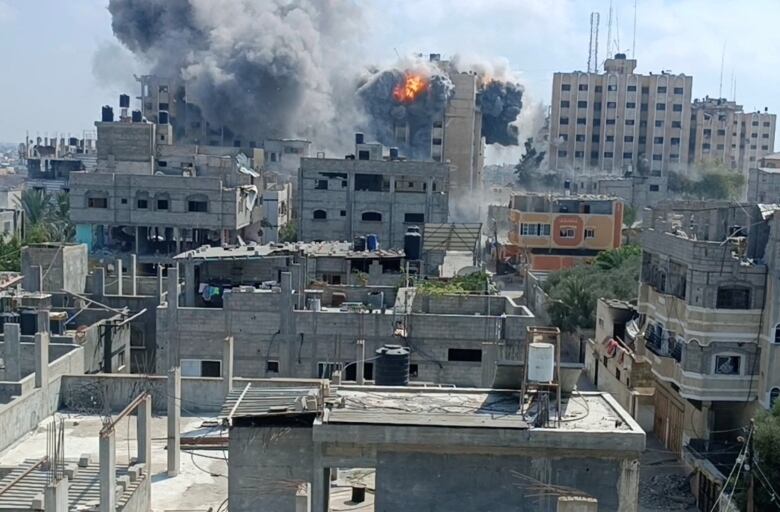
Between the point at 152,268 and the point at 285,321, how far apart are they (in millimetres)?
25351

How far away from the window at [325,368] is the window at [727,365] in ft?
30.3

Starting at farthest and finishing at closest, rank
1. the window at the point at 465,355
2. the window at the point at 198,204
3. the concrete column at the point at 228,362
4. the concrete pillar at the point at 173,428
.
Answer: the window at the point at 198,204, the window at the point at 465,355, the concrete column at the point at 228,362, the concrete pillar at the point at 173,428

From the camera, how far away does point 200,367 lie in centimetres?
2575

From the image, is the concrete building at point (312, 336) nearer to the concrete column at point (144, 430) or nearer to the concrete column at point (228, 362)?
the concrete column at point (228, 362)

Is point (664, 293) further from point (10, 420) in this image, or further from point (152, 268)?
point (152, 268)

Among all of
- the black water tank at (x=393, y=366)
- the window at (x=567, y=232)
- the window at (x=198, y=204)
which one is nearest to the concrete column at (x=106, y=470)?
the black water tank at (x=393, y=366)

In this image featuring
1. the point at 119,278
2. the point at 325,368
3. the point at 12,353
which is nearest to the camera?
the point at 12,353

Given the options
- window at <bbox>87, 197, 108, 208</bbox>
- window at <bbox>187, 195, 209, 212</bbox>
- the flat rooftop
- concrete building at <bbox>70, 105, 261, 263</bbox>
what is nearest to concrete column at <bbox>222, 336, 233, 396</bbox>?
the flat rooftop

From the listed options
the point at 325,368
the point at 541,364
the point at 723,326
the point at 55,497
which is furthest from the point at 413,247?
Answer: the point at 55,497

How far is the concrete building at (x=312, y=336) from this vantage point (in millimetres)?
25359

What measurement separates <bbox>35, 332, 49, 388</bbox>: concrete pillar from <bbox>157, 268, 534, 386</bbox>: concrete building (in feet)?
16.0

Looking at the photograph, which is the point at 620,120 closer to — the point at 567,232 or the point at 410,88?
the point at 410,88

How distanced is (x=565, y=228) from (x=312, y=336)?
97.6 feet

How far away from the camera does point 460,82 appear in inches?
3406
